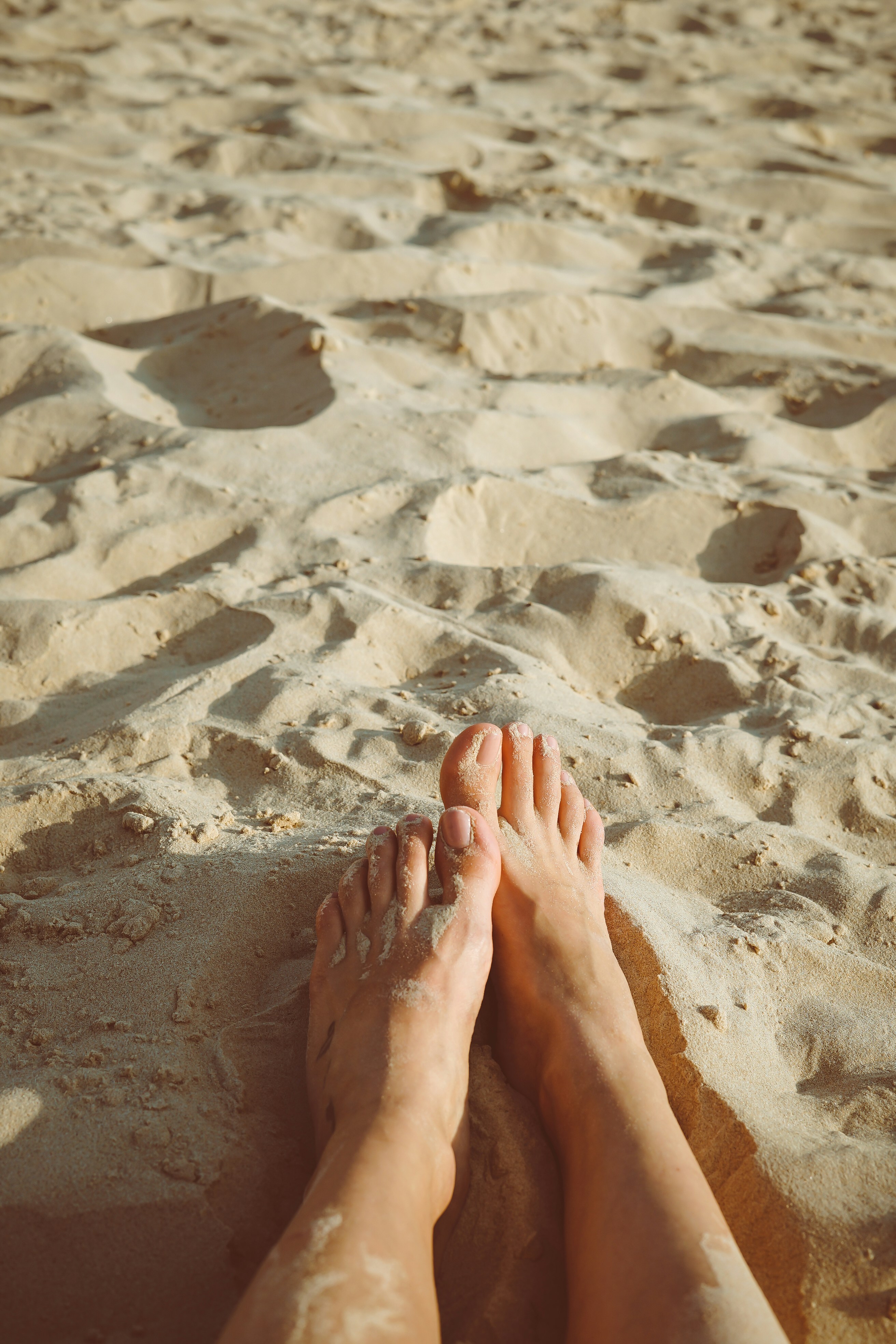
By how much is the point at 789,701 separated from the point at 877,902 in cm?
50

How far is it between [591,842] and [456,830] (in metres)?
0.25

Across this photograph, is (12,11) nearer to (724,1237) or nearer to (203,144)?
(203,144)

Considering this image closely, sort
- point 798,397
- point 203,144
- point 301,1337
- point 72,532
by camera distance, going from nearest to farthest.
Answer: point 301,1337
point 72,532
point 798,397
point 203,144

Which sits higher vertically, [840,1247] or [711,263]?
[711,263]

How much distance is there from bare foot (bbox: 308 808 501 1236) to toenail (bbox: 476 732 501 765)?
10cm

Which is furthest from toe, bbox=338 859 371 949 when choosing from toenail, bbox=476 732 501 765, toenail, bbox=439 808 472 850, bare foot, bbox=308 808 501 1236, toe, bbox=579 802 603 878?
toe, bbox=579 802 603 878

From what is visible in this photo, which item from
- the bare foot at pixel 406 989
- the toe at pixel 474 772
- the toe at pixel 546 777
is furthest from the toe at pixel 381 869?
the toe at pixel 546 777

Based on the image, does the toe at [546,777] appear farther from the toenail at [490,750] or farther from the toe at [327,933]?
the toe at [327,933]

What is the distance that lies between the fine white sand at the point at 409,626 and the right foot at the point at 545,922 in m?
0.06

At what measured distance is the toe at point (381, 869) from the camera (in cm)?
144

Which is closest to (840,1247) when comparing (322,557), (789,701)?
(789,701)

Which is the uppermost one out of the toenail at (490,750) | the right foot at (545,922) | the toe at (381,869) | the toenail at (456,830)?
the toenail at (490,750)

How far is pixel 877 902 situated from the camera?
61.6 inches

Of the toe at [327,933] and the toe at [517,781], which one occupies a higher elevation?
the toe at [517,781]
